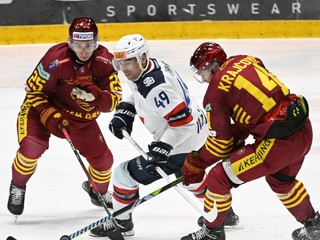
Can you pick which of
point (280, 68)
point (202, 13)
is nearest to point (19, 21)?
point (202, 13)

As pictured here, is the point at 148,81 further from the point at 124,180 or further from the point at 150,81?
the point at 124,180

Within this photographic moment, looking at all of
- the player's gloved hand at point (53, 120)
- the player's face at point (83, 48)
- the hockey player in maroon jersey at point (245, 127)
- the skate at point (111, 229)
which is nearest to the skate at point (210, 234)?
the hockey player in maroon jersey at point (245, 127)

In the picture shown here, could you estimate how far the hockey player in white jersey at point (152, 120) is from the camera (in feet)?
13.9

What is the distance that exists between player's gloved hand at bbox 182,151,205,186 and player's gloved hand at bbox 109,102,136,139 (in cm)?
45

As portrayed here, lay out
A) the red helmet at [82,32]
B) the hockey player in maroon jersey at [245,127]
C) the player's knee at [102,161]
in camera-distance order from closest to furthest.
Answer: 1. the hockey player in maroon jersey at [245,127]
2. the red helmet at [82,32]
3. the player's knee at [102,161]

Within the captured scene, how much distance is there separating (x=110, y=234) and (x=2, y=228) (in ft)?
1.94

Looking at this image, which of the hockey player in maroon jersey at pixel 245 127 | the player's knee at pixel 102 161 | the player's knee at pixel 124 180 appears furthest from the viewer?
the player's knee at pixel 102 161

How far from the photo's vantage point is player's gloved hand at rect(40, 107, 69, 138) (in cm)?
479

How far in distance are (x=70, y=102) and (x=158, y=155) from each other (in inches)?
37.1

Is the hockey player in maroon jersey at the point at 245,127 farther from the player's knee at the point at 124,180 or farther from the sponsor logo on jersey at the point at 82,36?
the sponsor logo on jersey at the point at 82,36

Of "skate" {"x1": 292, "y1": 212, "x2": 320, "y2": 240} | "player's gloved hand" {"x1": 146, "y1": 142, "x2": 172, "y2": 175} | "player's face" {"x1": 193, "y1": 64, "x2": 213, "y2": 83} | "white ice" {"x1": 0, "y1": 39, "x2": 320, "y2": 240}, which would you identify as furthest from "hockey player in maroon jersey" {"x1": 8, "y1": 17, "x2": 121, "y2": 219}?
"skate" {"x1": 292, "y1": 212, "x2": 320, "y2": 240}

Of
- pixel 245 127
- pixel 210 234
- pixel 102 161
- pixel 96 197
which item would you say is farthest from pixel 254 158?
pixel 96 197

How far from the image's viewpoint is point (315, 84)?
7.44 meters

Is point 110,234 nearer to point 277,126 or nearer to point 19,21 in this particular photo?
point 277,126
